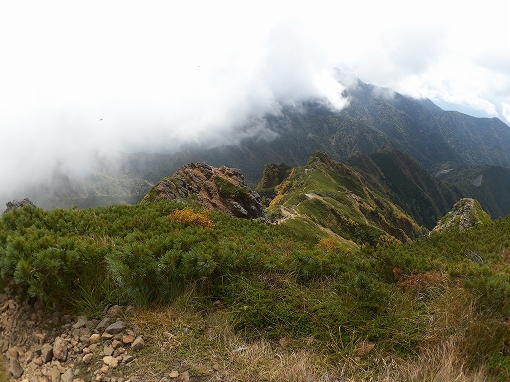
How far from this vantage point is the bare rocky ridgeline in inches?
197

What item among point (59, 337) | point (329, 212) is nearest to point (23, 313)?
point (59, 337)

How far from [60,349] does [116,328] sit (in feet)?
3.04

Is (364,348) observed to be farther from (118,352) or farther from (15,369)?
(15,369)

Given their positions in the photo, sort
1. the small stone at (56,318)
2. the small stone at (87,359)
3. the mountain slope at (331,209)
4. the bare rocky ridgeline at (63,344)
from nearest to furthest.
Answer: the bare rocky ridgeline at (63,344) < the small stone at (87,359) < the small stone at (56,318) < the mountain slope at (331,209)

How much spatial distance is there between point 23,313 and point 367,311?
6.89 meters

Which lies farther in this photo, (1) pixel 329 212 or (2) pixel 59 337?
(1) pixel 329 212

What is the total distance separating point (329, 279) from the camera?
24.3 ft

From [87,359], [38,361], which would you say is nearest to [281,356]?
[87,359]

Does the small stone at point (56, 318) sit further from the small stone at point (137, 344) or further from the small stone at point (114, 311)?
the small stone at point (137, 344)

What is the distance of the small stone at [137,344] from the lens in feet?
17.2

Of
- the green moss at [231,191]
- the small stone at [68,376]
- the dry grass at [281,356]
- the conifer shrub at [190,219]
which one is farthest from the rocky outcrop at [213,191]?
the small stone at [68,376]

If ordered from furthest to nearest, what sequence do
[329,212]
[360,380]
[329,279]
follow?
[329,212], [329,279], [360,380]

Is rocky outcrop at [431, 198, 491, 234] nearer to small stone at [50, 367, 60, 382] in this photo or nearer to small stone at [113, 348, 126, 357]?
small stone at [113, 348, 126, 357]

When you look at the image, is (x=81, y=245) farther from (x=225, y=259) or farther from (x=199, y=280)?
(x=225, y=259)
